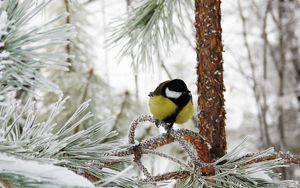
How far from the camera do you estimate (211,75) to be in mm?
1057

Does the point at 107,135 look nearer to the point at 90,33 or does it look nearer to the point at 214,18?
the point at 214,18

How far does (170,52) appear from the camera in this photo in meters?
1.40

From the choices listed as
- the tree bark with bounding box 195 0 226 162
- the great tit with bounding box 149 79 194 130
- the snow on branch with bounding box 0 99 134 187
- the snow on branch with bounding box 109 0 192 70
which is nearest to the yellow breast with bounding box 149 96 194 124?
the great tit with bounding box 149 79 194 130

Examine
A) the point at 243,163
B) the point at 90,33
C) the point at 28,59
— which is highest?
the point at 90,33

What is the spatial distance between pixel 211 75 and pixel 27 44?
0.54 m

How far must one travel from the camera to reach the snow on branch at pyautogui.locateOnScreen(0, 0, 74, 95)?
56 cm

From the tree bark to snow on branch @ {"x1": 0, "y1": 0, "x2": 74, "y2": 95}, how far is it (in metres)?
0.50

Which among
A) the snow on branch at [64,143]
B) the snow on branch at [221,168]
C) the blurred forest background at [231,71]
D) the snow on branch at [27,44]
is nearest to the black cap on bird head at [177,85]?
the blurred forest background at [231,71]

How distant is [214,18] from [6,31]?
60 centimetres

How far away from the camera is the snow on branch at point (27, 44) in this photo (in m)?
0.56

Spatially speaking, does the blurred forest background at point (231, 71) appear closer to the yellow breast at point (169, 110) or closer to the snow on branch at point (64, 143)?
the yellow breast at point (169, 110)

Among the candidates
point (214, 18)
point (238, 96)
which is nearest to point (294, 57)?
point (238, 96)

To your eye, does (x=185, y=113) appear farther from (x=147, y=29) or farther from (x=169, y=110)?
(x=147, y=29)

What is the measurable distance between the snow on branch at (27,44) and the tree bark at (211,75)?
1.63ft
